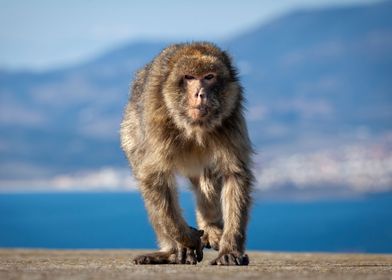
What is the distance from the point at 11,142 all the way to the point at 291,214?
72029mm

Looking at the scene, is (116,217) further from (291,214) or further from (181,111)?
(181,111)

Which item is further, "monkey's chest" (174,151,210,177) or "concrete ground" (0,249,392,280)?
"monkey's chest" (174,151,210,177)

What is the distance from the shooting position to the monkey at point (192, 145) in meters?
7.39

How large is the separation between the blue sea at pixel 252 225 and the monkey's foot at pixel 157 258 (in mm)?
55200

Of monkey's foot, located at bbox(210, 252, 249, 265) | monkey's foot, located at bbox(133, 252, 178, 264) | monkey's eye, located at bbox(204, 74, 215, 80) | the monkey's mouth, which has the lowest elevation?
monkey's foot, located at bbox(210, 252, 249, 265)

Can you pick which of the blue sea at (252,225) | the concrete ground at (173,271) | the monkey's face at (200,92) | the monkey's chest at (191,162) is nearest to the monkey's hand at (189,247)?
the monkey's chest at (191,162)

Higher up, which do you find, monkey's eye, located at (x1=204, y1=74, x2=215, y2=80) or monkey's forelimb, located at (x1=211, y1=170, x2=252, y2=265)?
monkey's eye, located at (x1=204, y1=74, x2=215, y2=80)

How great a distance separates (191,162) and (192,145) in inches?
6.6

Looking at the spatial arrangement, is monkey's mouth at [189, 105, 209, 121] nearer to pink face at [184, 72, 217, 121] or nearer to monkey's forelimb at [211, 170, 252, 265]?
pink face at [184, 72, 217, 121]

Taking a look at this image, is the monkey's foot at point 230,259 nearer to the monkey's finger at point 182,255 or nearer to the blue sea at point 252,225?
the monkey's finger at point 182,255

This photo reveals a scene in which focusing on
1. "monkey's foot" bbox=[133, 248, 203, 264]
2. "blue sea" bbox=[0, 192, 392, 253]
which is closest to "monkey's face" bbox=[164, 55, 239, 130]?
"monkey's foot" bbox=[133, 248, 203, 264]

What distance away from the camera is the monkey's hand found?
7.58 meters

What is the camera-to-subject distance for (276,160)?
16200 cm

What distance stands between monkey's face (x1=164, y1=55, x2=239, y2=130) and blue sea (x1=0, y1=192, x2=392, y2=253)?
182 feet
